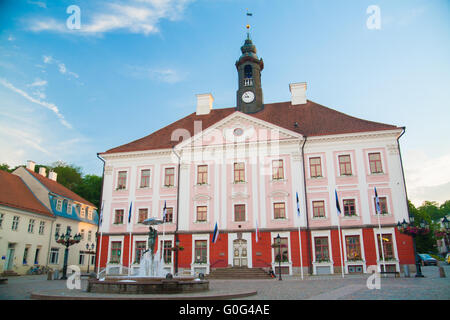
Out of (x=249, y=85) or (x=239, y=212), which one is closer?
(x=239, y=212)

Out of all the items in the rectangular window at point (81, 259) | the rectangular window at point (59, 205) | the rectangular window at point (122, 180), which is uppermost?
the rectangular window at point (122, 180)

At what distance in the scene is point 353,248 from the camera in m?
25.3

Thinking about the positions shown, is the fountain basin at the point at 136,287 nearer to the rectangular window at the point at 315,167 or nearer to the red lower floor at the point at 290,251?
the red lower floor at the point at 290,251

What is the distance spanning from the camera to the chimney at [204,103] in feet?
115

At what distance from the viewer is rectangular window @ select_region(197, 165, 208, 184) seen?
→ 2923 cm

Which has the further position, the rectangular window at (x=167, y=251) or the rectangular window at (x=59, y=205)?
the rectangular window at (x=59, y=205)

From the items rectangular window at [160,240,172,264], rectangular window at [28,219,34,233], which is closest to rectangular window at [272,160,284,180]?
rectangular window at [160,240,172,264]

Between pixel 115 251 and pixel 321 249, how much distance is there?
16582mm

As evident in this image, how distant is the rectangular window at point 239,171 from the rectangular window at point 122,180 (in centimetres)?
996

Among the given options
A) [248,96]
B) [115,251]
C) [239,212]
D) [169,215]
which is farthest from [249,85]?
[115,251]

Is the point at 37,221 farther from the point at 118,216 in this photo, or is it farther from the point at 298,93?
the point at 298,93

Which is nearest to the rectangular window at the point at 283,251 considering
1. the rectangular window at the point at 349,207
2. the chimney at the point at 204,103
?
the rectangular window at the point at 349,207
